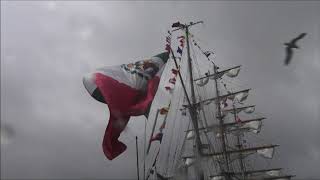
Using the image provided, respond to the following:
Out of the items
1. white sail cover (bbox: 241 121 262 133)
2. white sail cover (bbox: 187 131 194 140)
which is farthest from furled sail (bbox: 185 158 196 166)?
white sail cover (bbox: 241 121 262 133)

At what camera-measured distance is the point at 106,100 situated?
34375 mm

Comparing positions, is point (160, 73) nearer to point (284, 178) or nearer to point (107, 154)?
point (107, 154)

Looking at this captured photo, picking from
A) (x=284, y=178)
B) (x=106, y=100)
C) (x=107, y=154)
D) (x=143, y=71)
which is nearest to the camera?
(x=107, y=154)

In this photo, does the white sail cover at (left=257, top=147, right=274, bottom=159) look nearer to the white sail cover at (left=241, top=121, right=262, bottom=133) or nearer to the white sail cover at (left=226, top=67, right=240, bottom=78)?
the white sail cover at (left=241, top=121, right=262, bottom=133)

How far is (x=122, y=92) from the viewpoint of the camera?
1371 inches

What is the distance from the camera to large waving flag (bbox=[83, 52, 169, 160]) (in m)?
32.5

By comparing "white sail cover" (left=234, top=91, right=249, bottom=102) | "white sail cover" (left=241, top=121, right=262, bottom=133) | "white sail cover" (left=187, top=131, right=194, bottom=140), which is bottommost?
"white sail cover" (left=187, top=131, right=194, bottom=140)

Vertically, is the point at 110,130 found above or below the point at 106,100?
below

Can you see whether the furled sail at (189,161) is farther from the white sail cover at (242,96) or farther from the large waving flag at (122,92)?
the large waving flag at (122,92)

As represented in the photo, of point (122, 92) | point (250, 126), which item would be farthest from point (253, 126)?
point (122, 92)

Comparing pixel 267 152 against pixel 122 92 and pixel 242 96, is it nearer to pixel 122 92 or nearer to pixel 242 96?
pixel 242 96

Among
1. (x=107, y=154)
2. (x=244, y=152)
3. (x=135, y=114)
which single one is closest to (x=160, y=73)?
(x=135, y=114)

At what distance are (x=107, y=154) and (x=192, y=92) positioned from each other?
57.3 ft

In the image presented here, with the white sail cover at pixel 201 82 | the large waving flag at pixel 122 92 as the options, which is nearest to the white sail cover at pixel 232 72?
the white sail cover at pixel 201 82
